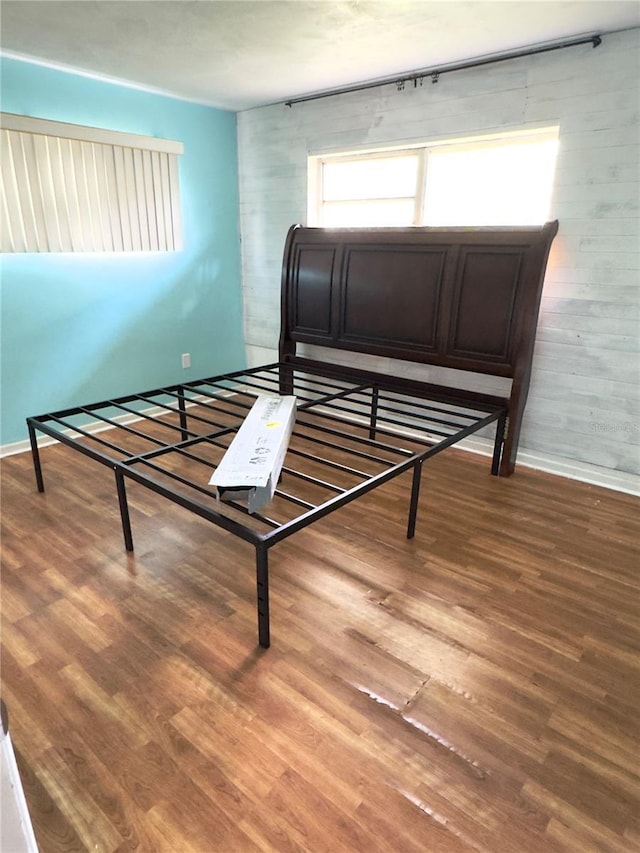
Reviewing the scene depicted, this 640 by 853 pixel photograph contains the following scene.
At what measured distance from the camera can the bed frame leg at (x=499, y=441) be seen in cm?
276

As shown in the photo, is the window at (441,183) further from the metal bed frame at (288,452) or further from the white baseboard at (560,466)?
the white baseboard at (560,466)

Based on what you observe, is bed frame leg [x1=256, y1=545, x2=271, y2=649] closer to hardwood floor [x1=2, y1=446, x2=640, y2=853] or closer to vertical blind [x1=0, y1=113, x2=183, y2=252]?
hardwood floor [x1=2, y1=446, x2=640, y2=853]

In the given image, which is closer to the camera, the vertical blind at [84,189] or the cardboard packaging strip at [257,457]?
the cardboard packaging strip at [257,457]

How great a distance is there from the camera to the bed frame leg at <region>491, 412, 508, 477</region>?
9.07ft

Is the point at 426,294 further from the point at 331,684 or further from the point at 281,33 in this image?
the point at 331,684

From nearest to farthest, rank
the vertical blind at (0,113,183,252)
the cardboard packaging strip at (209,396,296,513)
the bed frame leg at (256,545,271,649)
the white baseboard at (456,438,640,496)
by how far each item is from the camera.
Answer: the bed frame leg at (256,545,271,649) < the cardboard packaging strip at (209,396,296,513) < the white baseboard at (456,438,640,496) < the vertical blind at (0,113,183,252)

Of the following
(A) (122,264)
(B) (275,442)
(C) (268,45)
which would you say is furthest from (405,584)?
(A) (122,264)

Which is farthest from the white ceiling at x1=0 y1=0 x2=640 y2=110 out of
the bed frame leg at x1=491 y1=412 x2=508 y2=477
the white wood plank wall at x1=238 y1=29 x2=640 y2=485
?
the bed frame leg at x1=491 y1=412 x2=508 y2=477

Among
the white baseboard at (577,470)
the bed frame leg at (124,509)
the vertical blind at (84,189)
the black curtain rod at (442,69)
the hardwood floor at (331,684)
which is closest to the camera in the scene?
the hardwood floor at (331,684)

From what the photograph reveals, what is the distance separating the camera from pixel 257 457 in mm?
1941

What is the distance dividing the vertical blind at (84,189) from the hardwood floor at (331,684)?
1.72 metres

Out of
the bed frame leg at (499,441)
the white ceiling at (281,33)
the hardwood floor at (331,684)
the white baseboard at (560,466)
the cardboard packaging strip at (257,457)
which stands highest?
the white ceiling at (281,33)

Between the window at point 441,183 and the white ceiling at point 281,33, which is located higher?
the white ceiling at point 281,33

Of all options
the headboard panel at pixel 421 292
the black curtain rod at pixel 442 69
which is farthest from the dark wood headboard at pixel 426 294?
the black curtain rod at pixel 442 69
